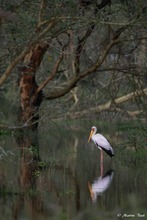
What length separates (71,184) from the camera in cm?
1241

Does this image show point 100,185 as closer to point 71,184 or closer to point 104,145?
point 71,184

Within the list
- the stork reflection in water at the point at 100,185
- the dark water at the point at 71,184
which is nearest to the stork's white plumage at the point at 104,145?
the dark water at the point at 71,184

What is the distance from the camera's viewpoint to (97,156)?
17.8m

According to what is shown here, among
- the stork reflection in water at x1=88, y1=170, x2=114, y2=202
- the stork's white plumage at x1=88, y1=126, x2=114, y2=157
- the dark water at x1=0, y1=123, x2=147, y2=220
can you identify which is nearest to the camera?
the dark water at x1=0, y1=123, x2=147, y2=220

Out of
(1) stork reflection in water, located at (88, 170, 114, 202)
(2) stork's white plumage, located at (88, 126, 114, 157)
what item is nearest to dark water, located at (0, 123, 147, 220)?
(1) stork reflection in water, located at (88, 170, 114, 202)

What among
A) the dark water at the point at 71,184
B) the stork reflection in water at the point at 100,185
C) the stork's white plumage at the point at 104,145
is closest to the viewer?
the dark water at the point at 71,184

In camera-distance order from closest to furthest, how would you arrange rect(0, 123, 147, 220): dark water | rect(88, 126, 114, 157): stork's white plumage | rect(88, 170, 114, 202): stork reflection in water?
rect(0, 123, 147, 220): dark water, rect(88, 170, 114, 202): stork reflection in water, rect(88, 126, 114, 157): stork's white plumage

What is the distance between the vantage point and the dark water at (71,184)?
928 centimetres

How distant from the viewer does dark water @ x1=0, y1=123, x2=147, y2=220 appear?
928 cm

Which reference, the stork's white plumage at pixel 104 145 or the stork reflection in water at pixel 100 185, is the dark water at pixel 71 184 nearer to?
the stork reflection in water at pixel 100 185

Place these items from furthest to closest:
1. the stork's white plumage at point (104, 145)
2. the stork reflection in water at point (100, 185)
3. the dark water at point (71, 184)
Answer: the stork's white plumage at point (104, 145) < the stork reflection in water at point (100, 185) < the dark water at point (71, 184)

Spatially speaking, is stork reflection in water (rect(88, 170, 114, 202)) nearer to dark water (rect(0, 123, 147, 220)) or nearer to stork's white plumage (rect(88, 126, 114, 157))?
dark water (rect(0, 123, 147, 220))

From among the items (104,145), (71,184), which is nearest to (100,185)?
(71,184)

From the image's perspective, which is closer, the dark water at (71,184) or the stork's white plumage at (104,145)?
the dark water at (71,184)
